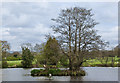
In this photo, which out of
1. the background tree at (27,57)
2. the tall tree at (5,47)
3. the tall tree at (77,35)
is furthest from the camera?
the tall tree at (5,47)

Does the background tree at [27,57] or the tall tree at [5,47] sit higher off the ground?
the tall tree at [5,47]

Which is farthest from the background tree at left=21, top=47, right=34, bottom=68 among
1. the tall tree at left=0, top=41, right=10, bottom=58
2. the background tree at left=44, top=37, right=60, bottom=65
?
the background tree at left=44, top=37, right=60, bottom=65

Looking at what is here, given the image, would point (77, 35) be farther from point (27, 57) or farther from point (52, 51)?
point (27, 57)

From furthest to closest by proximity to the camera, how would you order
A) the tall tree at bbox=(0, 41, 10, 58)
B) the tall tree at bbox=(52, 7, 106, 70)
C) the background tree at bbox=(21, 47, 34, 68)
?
the tall tree at bbox=(0, 41, 10, 58) → the background tree at bbox=(21, 47, 34, 68) → the tall tree at bbox=(52, 7, 106, 70)

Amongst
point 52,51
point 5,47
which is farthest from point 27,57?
point 52,51

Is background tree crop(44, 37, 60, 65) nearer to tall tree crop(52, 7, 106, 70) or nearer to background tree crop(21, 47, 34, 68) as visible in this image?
tall tree crop(52, 7, 106, 70)

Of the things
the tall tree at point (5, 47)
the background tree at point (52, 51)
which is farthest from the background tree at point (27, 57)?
the background tree at point (52, 51)

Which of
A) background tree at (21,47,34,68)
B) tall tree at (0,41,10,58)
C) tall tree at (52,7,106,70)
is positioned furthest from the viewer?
tall tree at (0,41,10,58)

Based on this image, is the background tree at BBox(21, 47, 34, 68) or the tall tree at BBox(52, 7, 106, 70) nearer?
the tall tree at BBox(52, 7, 106, 70)

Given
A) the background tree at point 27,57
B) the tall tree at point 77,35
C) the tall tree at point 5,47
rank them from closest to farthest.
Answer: the tall tree at point 77,35
the background tree at point 27,57
the tall tree at point 5,47

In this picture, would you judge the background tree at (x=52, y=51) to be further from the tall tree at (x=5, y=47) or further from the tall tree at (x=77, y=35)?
the tall tree at (x=5, y=47)

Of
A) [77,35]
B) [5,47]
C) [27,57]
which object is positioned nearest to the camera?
[77,35]

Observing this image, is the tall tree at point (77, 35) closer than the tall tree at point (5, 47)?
Yes

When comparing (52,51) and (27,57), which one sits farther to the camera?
(27,57)
